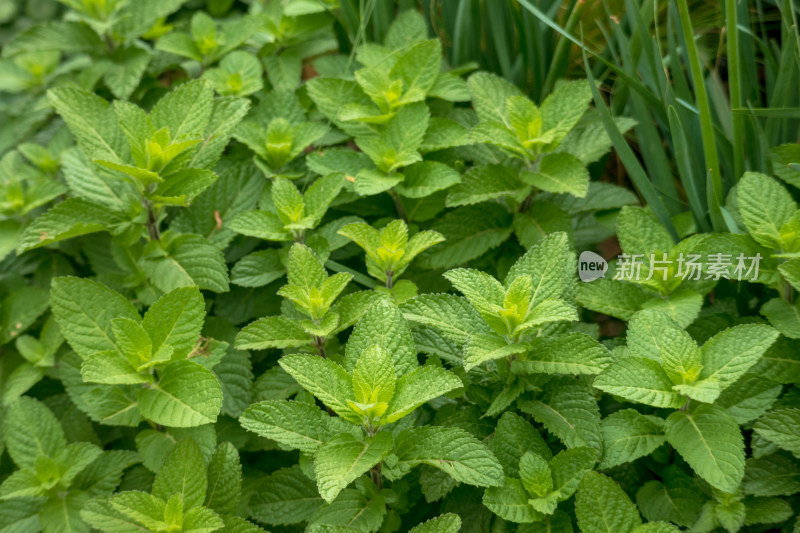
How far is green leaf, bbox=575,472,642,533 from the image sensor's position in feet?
3.31

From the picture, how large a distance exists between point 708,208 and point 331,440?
30.8 inches

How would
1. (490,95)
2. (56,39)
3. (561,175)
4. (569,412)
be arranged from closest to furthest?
(569,412), (561,175), (490,95), (56,39)

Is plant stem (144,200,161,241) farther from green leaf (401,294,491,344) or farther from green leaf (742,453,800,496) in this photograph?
green leaf (742,453,800,496)

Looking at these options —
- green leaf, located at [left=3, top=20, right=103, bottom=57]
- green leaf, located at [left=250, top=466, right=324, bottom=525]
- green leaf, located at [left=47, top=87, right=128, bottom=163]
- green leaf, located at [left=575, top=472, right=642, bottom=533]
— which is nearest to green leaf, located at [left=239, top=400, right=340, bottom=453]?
green leaf, located at [left=250, top=466, right=324, bottom=525]

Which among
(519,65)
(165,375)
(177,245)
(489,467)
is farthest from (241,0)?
(489,467)

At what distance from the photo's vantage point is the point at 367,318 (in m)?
1.12

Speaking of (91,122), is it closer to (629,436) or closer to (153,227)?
(153,227)

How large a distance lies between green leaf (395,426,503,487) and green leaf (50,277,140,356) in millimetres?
491

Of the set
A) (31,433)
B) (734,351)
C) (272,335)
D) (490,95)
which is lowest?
(31,433)

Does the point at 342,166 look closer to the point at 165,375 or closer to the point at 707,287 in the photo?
the point at 165,375

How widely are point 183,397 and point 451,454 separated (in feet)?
1.37

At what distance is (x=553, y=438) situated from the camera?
45.9 inches

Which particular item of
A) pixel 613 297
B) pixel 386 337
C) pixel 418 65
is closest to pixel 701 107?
pixel 613 297

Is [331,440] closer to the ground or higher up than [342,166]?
closer to the ground
